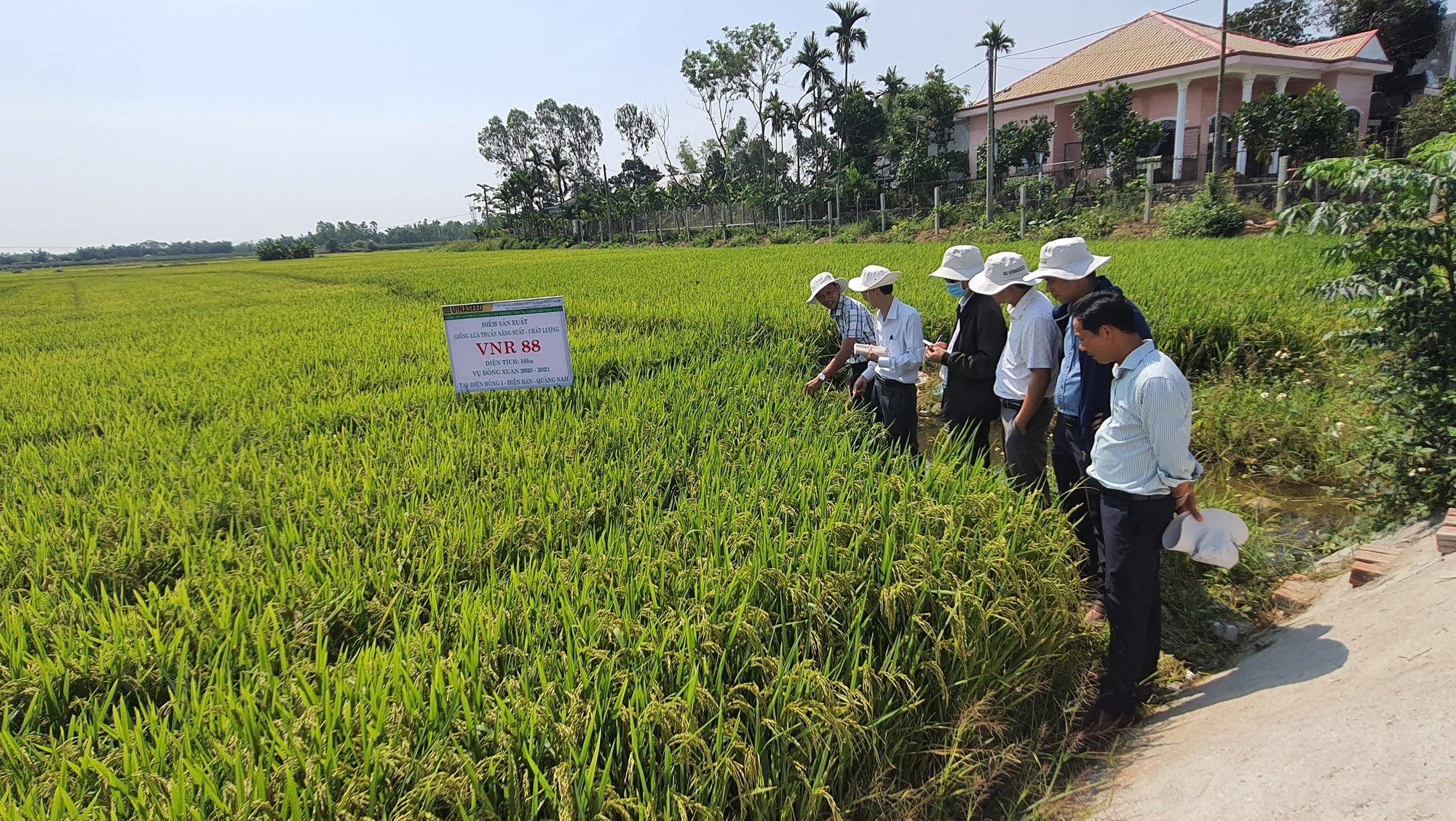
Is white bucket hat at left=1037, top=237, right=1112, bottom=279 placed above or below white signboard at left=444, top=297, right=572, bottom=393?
above

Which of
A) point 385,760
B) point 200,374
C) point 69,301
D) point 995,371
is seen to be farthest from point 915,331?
point 69,301

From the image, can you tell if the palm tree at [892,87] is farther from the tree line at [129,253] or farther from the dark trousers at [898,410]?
the tree line at [129,253]

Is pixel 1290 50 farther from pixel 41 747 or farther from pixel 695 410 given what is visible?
pixel 41 747

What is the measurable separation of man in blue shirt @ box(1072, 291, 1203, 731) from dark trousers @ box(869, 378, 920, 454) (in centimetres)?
147

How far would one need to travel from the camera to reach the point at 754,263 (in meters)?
13.8

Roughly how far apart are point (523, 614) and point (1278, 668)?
7.48 ft

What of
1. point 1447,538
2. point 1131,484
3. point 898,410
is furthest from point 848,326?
point 1447,538

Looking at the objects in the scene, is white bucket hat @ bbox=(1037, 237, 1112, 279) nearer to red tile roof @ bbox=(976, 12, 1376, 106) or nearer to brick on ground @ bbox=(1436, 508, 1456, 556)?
brick on ground @ bbox=(1436, 508, 1456, 556)

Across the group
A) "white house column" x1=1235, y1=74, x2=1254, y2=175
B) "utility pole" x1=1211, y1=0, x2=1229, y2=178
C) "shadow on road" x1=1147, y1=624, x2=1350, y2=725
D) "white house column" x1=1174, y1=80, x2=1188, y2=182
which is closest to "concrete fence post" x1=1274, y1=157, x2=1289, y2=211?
"utility pole" x1=1211, y1=0, x2=1229, y2=178

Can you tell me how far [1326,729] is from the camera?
5.63 ft

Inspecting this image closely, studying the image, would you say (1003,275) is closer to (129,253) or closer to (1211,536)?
(1211,536)

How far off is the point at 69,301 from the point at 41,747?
19.5 m

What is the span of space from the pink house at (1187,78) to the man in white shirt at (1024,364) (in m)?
21.5

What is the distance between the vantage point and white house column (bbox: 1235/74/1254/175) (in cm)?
1958
